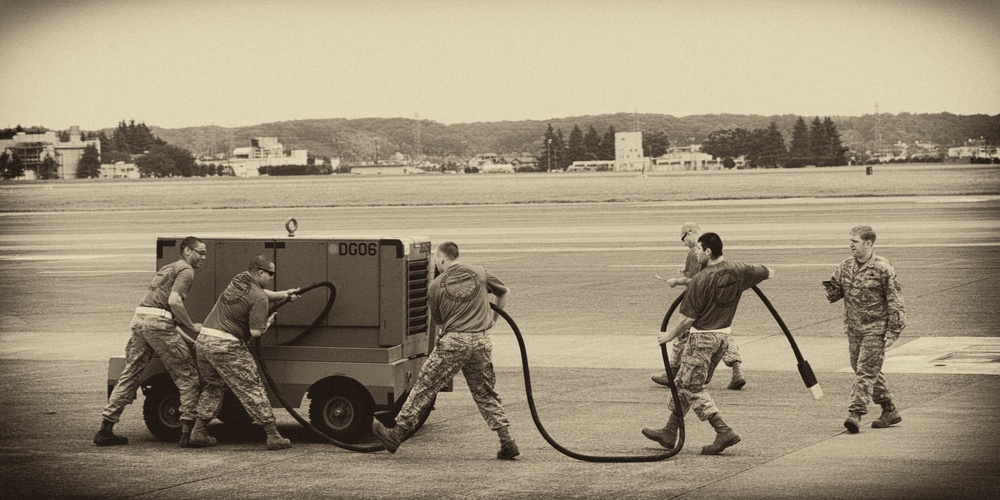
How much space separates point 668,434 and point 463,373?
186 cm

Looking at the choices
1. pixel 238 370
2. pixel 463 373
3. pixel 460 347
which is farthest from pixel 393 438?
pixel 238 370

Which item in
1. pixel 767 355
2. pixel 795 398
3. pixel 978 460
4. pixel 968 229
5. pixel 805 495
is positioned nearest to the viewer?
pixel 805 495

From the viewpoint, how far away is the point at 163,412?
1093 centimetres

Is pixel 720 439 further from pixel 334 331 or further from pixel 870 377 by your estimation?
pixel 334 331

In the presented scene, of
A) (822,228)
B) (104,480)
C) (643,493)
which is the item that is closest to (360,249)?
(104,480)

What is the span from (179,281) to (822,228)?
37735mm

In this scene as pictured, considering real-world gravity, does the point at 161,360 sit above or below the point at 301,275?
below

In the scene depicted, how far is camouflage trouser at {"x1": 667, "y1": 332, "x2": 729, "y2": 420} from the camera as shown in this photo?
993cm

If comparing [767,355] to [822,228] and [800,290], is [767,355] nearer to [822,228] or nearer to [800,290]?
[800,290]

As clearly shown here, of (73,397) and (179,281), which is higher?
(179,281)

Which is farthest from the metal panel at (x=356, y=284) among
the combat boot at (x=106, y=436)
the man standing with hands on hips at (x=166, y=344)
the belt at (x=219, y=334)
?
the combat boot at (x=106, y=436)

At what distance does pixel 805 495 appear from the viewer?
8094mm

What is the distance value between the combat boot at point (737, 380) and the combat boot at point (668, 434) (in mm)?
3060

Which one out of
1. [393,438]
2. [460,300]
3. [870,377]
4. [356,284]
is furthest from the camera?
[356,284]
